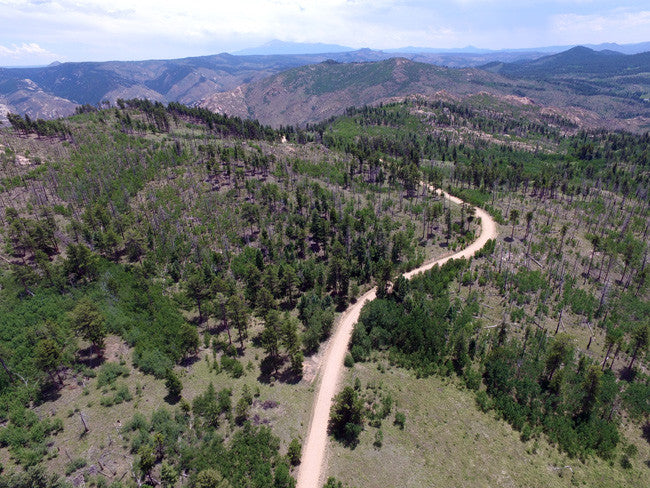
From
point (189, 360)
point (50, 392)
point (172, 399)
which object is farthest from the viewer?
point (189, 360)

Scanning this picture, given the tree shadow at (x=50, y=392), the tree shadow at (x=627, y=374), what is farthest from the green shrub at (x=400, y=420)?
the tree shadow at (x=50, y=392)

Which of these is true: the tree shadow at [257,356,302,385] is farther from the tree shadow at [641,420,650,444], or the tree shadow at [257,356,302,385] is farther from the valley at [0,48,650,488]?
the tree shadow at [641,420,650,444]

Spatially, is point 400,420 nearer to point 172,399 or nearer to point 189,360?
point 172,399

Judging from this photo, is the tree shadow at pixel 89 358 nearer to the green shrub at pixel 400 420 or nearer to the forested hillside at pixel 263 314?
the forested hillside at pixel 263 314

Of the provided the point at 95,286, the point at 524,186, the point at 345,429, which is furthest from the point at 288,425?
the point at 524,186

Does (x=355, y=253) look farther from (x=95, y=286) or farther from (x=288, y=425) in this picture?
(x=95, y=286)

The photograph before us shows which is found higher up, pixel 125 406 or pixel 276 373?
pixel 125 406

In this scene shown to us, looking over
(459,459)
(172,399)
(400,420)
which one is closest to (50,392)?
(172,399)
